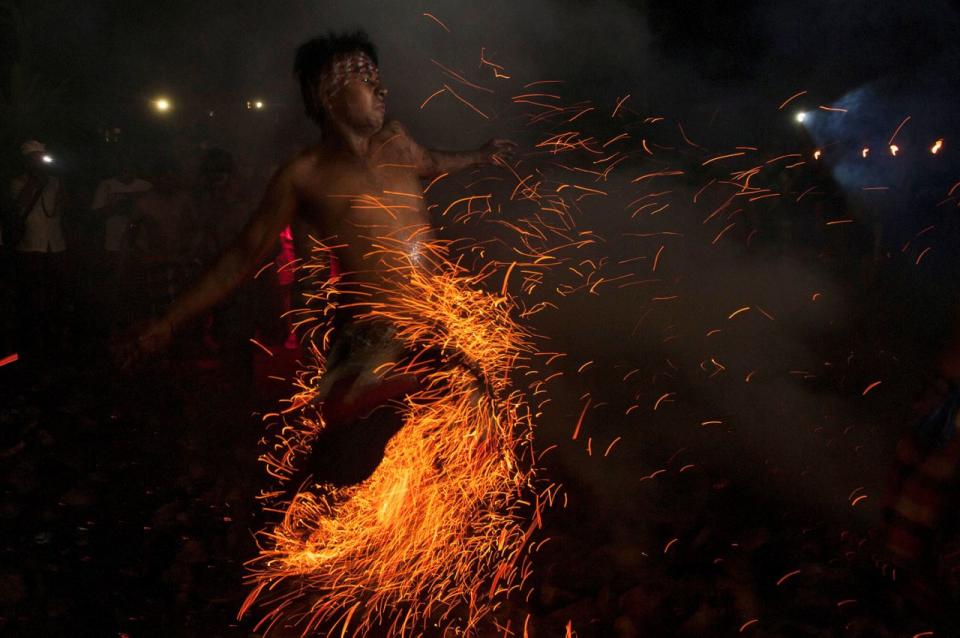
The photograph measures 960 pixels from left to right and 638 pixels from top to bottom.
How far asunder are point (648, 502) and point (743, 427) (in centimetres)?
100

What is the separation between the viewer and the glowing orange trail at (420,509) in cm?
297

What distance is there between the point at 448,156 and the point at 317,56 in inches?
29.4

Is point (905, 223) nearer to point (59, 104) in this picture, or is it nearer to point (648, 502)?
point (648, 502)

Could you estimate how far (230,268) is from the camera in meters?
3.01

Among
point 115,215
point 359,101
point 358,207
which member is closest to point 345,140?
point 359,101

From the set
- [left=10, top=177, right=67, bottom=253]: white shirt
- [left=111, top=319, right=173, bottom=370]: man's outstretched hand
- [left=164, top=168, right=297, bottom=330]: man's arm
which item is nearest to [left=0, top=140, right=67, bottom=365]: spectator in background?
[left=10, top=177, right=67, bottom=253]: white shirt

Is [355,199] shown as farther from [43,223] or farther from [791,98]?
[43,223]

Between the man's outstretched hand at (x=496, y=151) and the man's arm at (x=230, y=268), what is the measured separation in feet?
3.31

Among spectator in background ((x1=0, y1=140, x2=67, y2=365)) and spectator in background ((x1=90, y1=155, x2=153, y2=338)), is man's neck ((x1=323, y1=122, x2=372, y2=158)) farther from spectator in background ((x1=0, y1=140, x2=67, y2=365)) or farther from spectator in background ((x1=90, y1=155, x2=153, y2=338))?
spectator in background ((x1=90, y1=155, x2=153, y2=338))

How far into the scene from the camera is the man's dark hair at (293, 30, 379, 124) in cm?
295

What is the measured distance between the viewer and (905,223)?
748 centimetres

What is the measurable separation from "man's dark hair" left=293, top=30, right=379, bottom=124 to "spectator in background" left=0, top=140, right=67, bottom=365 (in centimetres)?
576

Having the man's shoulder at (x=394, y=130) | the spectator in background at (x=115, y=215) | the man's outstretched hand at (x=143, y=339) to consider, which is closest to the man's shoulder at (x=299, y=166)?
the man's shoulder at (x=394, y=130)

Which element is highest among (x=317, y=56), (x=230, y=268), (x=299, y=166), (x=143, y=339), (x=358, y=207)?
(x=317, y=56)
